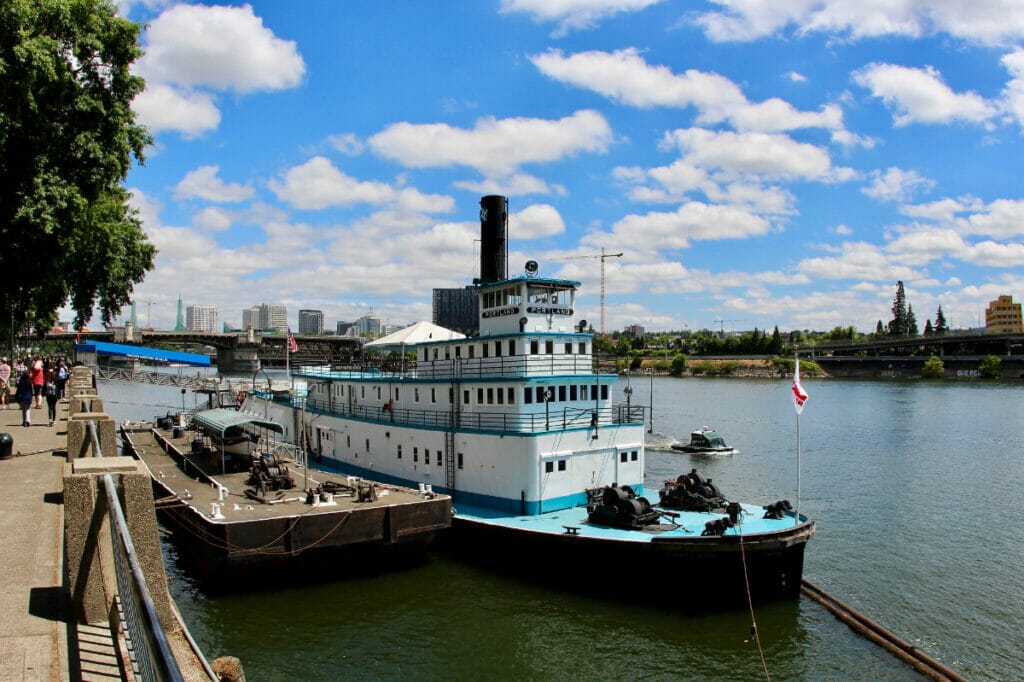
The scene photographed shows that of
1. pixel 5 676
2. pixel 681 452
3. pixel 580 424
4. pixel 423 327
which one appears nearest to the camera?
pixel 5 676

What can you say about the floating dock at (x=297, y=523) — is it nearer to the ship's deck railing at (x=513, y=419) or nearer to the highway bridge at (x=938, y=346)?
the ship's deck railing at (x=513, y=419)

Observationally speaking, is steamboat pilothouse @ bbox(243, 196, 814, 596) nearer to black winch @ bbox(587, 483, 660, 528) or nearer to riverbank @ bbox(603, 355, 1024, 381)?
black winch @ bbox(587, 483, 660, 528)

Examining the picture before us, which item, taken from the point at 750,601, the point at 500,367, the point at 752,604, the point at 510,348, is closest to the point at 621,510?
the point at 750,601

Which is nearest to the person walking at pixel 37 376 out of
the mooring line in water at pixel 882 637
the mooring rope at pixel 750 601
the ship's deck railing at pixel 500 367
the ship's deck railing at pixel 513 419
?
the ship's deck railing at pixel 513 419

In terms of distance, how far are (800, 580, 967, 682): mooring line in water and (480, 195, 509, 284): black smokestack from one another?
18734mm

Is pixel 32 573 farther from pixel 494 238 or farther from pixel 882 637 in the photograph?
pixel 494 238

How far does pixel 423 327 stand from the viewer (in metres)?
35.9

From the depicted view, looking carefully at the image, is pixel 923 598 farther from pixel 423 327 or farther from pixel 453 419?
pixel 423 327

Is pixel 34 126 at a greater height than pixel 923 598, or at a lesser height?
greater

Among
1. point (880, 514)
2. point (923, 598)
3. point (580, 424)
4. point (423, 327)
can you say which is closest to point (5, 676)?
point (580, 424)

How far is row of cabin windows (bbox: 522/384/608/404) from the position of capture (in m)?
25.9

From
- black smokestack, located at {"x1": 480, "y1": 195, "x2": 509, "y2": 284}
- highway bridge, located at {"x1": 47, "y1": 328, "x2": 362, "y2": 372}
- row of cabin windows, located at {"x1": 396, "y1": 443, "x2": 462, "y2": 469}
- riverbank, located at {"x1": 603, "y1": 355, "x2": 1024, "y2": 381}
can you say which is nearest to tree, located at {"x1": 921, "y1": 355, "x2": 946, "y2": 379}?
riverbank, located at {"x1": 603, "y1": 355, "x2": 1024, "y2": 381}

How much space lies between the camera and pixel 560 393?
87.4ft

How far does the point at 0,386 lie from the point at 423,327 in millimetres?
19679
